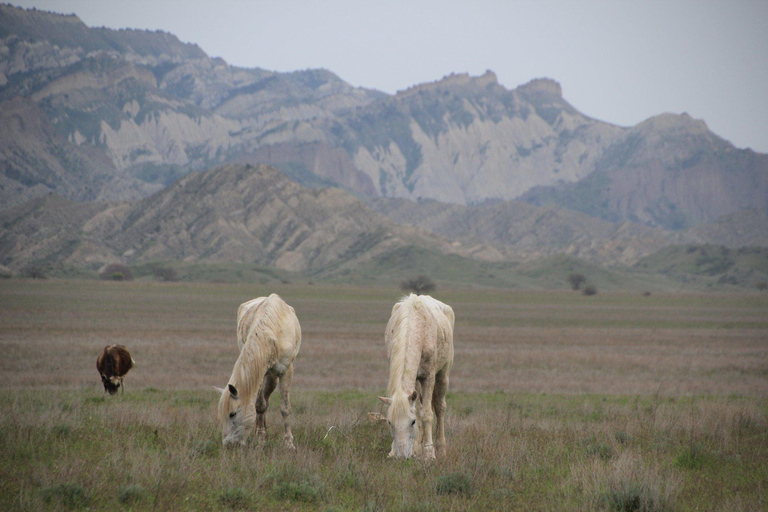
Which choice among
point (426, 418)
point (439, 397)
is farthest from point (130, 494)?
point (439, 397)

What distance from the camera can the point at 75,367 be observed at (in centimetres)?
2302

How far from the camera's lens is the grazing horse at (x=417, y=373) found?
8445mm

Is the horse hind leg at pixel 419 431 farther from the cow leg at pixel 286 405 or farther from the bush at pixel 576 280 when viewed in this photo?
the bush at pixel 576 280

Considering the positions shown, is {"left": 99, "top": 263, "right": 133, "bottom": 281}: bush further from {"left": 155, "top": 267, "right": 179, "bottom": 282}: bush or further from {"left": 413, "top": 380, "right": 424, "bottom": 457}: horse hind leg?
{"left": 413, "top": 380, "right": 424, "bottom": 457}: horse hind leg

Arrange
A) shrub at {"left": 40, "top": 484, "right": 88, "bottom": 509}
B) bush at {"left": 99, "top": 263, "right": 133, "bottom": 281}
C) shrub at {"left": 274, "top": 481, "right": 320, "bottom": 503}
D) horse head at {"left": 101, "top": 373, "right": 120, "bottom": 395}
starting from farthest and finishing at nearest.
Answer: bush at {"left": 99, "top": 263, "right": 133, "bottom": 281} → horse head at {"left": 101, "top": 373, "right": 120, "bottom": 395} → shrub at {"left": 274, "top": 481, "right": 320, "bottom": 503} → shrub at {"left": 40, "top": 484, "right": 88, "bottom": 509}

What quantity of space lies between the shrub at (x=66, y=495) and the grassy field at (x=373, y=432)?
2 cm

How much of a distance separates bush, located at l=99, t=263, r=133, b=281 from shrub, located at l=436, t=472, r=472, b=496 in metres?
104

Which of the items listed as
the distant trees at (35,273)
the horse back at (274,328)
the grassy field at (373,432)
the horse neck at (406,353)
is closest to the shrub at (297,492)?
the grassy field at (373,432)

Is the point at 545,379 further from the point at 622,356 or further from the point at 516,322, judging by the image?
the point at 516,322

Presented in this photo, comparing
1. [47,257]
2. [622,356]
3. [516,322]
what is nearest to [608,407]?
[622,356]

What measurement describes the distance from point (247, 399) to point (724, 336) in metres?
44.0

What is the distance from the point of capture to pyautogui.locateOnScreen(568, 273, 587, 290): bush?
392ft

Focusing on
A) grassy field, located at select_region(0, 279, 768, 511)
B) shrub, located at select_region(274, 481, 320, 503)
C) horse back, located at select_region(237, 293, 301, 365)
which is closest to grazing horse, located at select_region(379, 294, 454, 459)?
grassy field, located at select_region(0, 279, 768, 511)

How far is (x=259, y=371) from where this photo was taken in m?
9.71
